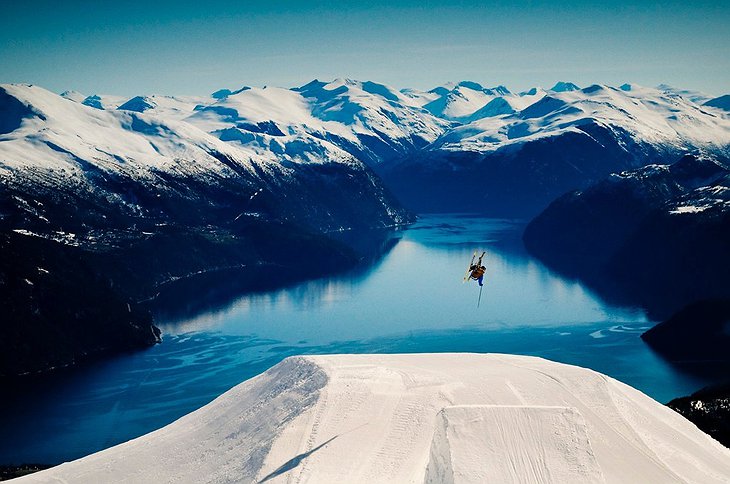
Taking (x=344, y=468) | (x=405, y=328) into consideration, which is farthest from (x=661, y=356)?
(x=344, y=468)

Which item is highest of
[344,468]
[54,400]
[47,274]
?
[47,274]

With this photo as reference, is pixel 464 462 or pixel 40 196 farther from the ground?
pixel 40 196

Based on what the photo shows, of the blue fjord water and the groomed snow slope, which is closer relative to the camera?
the groomed snow slope

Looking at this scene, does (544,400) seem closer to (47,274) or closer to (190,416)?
(190,416)

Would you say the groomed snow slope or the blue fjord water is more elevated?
the groomed snow slope

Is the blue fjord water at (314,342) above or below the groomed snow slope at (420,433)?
below
